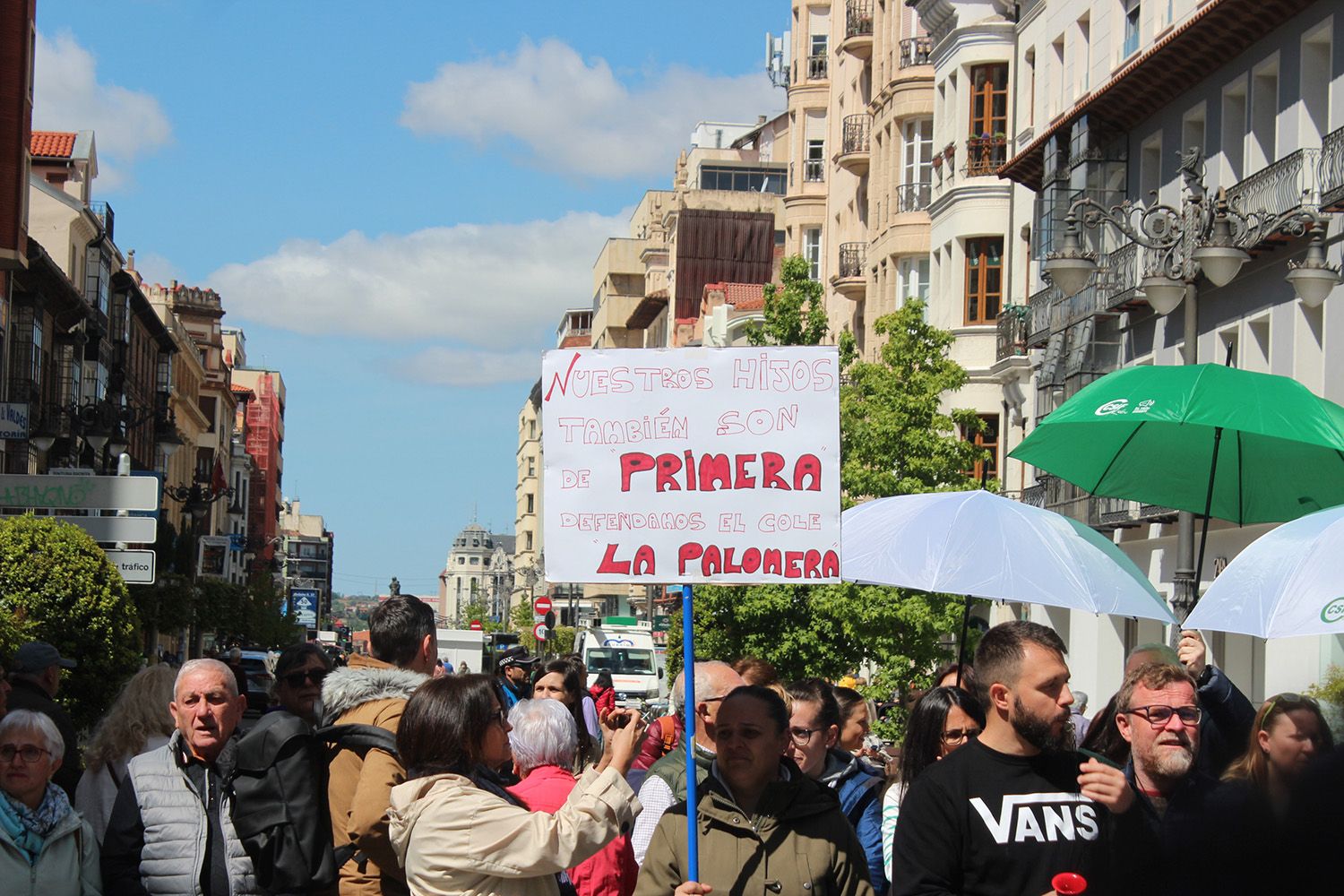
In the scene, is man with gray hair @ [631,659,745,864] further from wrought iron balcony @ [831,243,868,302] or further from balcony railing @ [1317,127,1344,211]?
wrought iron balcony @ [831,243,868,302]

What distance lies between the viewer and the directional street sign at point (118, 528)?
55.8 feet

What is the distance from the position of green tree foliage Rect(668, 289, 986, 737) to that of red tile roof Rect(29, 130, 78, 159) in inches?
1625

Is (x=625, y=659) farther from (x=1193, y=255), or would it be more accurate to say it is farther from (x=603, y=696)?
(x=1193, y=255)

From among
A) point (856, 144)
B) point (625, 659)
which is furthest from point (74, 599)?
point (856, 144)

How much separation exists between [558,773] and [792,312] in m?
25.8

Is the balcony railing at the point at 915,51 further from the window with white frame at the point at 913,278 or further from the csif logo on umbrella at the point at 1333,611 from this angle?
the csif logo on umbrella at the point at 1333,611

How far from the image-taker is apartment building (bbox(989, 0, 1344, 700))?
25.5m

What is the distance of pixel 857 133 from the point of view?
2076 inches

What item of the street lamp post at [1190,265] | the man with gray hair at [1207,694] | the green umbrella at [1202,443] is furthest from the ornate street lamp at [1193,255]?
the man with gray hair at [1207,694]

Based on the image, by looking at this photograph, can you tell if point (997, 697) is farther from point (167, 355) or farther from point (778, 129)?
point (778, 129)

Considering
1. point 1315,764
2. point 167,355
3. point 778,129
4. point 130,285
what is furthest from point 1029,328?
point 778,129

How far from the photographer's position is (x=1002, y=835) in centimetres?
491

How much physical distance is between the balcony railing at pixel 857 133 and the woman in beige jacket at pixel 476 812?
47676 mm

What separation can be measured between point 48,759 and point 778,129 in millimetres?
103622
